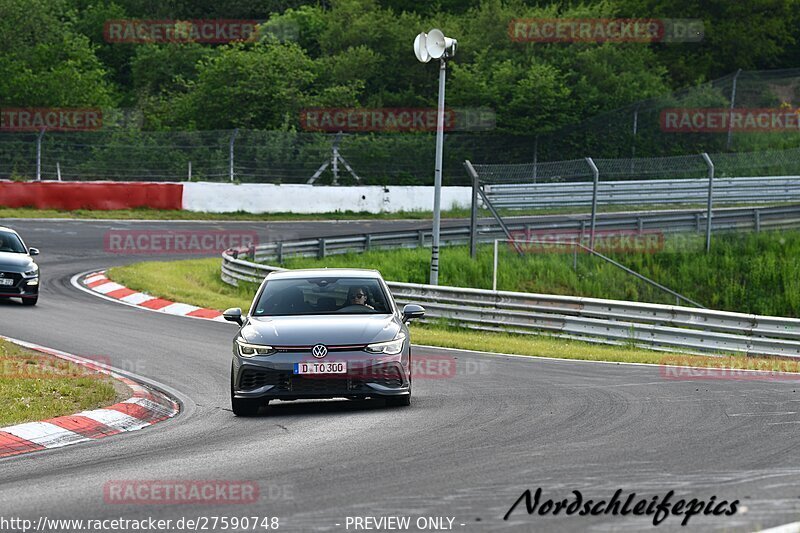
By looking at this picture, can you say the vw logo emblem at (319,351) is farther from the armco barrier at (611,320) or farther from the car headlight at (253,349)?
the armco barrier at (611,320)

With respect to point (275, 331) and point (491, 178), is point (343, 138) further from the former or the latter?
point (275, 331)

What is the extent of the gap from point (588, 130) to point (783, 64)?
23.2 metres

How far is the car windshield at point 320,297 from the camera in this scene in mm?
12188

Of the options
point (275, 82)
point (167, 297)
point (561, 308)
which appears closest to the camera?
point (561, 308)

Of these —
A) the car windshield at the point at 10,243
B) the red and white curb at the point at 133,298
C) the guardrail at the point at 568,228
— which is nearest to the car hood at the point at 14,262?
the car windshield at the point at 10,243

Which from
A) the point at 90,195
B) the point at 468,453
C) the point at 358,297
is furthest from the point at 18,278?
the point at 90,195

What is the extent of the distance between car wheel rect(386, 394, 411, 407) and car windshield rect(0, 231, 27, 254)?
Result: 13.3 metres

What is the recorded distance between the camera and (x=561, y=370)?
50.2ft

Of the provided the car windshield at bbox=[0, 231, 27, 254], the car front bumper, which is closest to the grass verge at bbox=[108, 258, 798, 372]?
the car windshield at bbox=[0, 231, 27, 254]

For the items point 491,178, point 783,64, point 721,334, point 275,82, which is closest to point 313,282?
point 721,334

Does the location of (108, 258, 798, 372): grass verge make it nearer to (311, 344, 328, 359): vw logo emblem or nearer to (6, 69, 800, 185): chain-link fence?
(311, 344, 328, 359): vw logo emblem

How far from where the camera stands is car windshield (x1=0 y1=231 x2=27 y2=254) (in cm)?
2300

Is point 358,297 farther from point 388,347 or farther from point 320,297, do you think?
point 388,347

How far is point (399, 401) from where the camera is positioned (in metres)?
11.7
